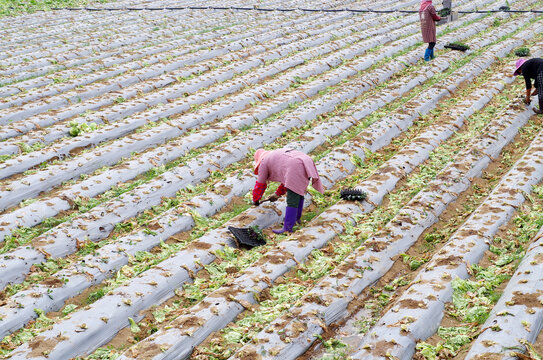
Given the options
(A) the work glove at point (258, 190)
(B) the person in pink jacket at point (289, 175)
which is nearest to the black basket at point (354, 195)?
(B) the person in pink jacket at point (289, 175)

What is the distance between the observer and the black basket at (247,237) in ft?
14.8

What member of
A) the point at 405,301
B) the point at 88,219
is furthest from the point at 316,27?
the point at 405,301

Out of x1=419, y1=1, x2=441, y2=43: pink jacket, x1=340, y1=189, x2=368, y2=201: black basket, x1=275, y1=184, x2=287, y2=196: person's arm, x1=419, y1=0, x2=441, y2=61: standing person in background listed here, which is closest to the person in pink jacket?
x1=275, y1=184, x2=287, y2=196: person's arm

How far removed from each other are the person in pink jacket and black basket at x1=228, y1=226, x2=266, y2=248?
11.2 inches

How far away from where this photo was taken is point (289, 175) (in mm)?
4703

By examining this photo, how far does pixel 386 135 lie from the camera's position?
258 inches

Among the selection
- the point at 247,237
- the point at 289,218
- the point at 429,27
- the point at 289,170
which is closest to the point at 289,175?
the point at 289,170

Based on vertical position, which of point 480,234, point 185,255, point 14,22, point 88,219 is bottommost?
point 480,234

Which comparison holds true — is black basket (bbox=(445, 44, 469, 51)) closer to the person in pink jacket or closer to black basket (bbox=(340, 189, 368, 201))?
black basket (bbox=(340, 189, 368, 201))

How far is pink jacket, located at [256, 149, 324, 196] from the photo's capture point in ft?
15.5

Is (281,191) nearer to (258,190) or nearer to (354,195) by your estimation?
(258,190)

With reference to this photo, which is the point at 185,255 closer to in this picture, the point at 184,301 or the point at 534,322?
the point at 184,301

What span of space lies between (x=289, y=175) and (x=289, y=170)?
0.16 feet

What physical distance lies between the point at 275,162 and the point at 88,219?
1764mm
